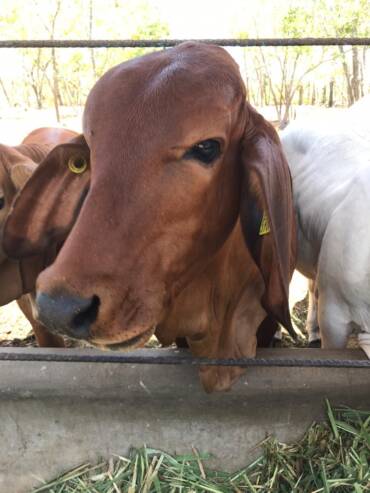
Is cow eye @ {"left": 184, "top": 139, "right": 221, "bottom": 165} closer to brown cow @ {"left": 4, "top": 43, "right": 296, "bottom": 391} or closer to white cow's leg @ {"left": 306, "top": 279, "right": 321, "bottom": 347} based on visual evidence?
brown cow @ {"left": 4, "top": 43, "right": 296, "bottom": 391}

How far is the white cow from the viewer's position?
1.79 meters

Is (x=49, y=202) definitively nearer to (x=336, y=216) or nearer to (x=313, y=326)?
(x=336, y=216)

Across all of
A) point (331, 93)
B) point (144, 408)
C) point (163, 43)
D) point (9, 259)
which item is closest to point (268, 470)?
point (144, 408)

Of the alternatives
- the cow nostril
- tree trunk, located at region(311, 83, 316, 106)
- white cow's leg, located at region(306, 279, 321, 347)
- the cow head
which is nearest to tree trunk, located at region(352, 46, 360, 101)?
tree trunk, located at region(311, 83, 316, 106)

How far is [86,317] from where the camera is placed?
45.8 inches

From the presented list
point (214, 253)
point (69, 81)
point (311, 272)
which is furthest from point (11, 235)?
point (69, 81)

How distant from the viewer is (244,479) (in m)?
1.87

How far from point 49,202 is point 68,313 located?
0.63 meters

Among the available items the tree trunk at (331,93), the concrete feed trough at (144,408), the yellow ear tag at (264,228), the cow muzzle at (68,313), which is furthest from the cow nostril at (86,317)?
the tree trunk at (331,93)

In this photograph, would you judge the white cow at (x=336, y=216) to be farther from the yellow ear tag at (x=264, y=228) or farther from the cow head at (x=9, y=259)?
the cow head at (x=9, y=259)

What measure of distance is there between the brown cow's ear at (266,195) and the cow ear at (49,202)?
0.46 meters

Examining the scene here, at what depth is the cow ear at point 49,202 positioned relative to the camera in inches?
63.4

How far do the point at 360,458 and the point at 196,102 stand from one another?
1.21 m

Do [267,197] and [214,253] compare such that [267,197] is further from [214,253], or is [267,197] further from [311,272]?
[311,272]
